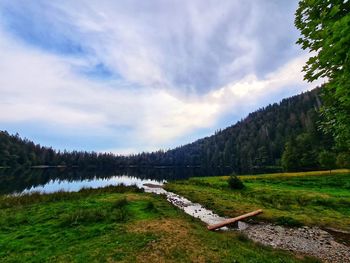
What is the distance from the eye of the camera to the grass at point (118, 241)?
40.6ft

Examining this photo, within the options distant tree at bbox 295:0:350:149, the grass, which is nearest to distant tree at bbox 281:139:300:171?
the grass

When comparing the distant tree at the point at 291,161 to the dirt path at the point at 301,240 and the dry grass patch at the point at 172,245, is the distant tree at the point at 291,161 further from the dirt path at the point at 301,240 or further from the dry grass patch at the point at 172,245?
the dry grass patch at the point at 172,245

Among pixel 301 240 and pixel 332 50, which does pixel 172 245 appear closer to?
pixel 301 240

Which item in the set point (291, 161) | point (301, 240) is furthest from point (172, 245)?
point (291, 161)

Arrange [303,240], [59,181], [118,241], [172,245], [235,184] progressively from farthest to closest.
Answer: [59,181] < [235,184] < [303,240] < [118,241] < [172,245]

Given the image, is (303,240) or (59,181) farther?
(59,181)

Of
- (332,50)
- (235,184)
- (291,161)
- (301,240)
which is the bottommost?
(301,240)

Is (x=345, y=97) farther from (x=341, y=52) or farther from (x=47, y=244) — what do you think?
(x=47, y=244)

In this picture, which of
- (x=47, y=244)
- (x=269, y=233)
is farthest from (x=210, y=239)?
(x=47, y=244)

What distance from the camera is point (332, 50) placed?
6.92 metres

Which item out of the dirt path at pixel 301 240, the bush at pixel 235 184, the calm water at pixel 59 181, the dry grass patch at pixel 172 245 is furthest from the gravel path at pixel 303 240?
the calm water at pixel 59 181

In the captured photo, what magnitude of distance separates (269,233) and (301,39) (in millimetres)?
14108

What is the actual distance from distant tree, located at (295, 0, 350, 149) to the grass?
745cm

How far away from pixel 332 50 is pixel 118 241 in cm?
1344
